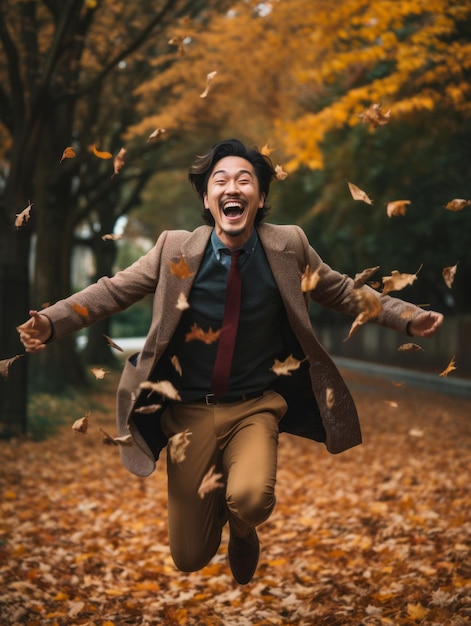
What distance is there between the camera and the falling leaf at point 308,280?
3951 mm

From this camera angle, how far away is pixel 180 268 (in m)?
3.94

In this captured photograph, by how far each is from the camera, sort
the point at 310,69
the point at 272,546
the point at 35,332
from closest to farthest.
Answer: the point at 35,332 < the point at 272,546 < the point at 310,69

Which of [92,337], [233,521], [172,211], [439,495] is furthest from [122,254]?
[233,521]

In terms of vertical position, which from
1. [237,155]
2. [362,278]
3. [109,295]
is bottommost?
[362,278]

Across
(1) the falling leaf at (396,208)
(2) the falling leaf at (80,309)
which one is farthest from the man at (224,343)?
(1) the falling leaf at (396,208)

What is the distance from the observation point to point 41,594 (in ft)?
17.6

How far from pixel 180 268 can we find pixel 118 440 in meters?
0.85

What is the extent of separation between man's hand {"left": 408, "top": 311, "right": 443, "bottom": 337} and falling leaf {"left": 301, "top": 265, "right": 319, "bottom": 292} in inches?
19.6

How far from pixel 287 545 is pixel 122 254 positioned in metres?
50.3

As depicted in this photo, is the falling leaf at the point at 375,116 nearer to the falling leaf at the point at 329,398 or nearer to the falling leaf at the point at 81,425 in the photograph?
the falling leaf at the point at 329,398

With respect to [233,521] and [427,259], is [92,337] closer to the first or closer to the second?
[427,259]

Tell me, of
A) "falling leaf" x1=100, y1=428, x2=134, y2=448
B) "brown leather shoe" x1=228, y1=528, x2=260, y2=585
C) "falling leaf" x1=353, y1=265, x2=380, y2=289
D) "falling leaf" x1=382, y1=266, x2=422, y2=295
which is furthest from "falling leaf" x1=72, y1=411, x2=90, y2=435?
"falling leaf" x1=382, y1=266, x2=422, y2=295

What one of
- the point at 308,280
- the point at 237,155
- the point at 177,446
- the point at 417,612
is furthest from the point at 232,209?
the point at 417,612

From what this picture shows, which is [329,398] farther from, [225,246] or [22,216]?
[22,216]
